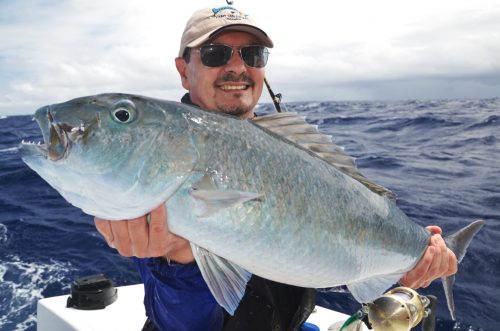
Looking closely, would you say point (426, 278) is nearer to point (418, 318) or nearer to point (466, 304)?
point (418, 318)

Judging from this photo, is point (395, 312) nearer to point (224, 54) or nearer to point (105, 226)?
point (105, 226)

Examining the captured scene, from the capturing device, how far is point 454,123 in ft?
90.7

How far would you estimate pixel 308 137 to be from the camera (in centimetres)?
266

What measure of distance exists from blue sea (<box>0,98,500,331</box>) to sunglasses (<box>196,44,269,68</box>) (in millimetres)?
4245

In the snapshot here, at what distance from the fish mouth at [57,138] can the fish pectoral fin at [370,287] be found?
72.9 inches

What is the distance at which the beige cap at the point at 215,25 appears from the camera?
3.83m

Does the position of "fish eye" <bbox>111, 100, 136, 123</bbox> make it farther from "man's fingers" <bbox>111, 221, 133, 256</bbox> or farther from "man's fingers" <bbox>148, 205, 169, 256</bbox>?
"man's fingers" <bbox>111, 221, 133, 256</bbox>

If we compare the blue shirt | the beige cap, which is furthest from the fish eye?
the beige cap

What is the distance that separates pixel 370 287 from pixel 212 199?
4.88 ft

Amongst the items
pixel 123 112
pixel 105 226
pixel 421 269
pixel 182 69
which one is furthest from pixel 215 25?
pixel 421 269

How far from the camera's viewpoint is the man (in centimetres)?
243

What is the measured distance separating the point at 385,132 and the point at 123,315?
77.8 feet

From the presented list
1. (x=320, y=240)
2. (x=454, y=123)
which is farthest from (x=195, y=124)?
(x=454, y=123)

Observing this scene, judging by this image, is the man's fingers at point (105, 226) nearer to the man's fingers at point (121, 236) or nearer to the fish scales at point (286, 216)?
the man's fingers at point (121, 236)
